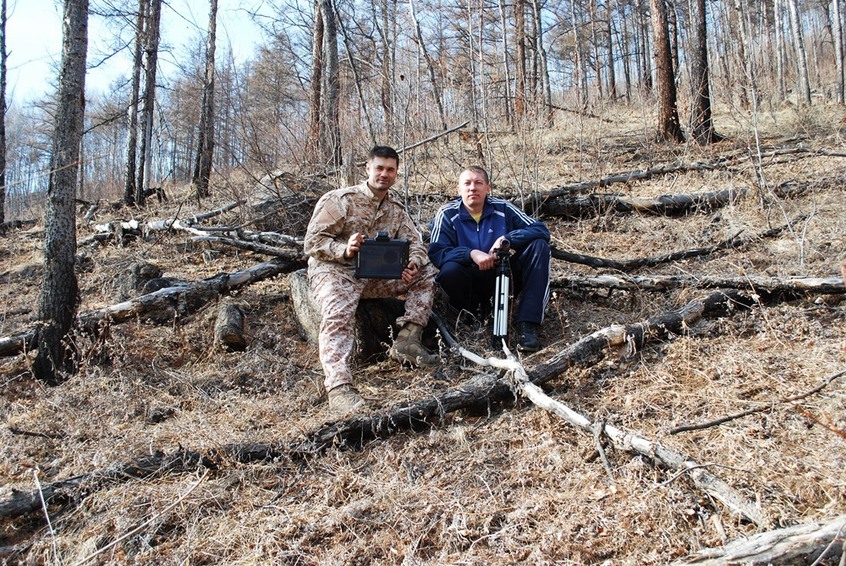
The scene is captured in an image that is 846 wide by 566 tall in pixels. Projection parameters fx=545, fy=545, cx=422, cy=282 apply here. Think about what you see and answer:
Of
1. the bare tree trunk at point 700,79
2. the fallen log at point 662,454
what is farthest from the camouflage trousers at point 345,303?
the bare tree trunk at point 700,79

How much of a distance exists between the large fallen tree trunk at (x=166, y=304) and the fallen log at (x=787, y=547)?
4.11 m

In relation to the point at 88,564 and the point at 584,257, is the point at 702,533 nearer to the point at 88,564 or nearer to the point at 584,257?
the point at 88,564

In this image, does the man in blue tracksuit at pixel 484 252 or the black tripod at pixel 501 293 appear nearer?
the black tripod at pixel 501 293

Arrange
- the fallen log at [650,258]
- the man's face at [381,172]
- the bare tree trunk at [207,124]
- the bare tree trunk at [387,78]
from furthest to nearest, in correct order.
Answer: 1. the bare tree trunk at [207,124]
2. the bare tree trunk at [387,78]
3. the fallen log at [650,258]
4. the man's face at [381,172]

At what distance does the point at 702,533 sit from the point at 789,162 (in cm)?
696

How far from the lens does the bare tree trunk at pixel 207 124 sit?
9.14 m

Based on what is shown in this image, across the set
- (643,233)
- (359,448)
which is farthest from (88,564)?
(643,233)

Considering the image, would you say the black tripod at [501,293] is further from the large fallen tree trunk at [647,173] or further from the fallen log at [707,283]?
the large fallen tree trunk at [647,173]

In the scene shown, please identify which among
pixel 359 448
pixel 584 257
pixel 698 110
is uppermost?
pixel 698 110

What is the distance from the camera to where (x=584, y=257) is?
16.3ft

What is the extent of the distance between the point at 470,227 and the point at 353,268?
1027 mm

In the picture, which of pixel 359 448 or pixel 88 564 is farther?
pixel 359 448

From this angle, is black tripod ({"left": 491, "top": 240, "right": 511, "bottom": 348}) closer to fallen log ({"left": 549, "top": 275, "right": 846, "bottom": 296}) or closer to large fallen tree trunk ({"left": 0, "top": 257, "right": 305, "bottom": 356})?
fallen log ({"left": 549, "top": 275, "right": 846, "bottom": 296})

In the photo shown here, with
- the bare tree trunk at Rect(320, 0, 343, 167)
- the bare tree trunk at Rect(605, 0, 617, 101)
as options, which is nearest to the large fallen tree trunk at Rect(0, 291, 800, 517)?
the bare tree trunk at Rect(320, 0, 343, 167)
